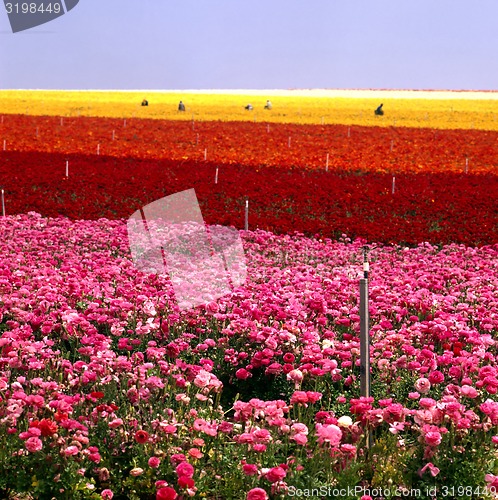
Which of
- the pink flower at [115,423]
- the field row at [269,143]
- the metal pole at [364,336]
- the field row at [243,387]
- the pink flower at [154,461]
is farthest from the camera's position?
the field row at [269,143]

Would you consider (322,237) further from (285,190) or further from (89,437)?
(89,437)

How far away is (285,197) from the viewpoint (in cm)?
1892

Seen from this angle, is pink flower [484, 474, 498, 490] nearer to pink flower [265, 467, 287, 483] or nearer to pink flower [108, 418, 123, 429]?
pink flower [265, 467, 287, 483]

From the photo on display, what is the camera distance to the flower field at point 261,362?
184 inches

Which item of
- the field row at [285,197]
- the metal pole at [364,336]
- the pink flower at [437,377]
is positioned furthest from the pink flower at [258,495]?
the field row at [285,197]

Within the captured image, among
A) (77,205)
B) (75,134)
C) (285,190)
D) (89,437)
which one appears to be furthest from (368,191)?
(75,134)

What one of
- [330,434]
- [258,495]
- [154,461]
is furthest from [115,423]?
[330,434]

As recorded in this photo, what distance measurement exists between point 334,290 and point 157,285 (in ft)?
7.32

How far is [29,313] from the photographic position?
7.29 metres

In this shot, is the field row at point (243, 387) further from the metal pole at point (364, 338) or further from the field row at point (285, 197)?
the field row at point (285, 197)

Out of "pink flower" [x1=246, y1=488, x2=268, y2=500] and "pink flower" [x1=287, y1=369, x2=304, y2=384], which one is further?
"pink flower" [x1=287, y1=369, x2=304, y2=384]

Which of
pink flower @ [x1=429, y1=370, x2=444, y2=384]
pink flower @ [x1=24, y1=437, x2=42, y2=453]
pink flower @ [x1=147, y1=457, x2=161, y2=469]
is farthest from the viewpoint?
pink flower @ [x1=429, y1=370, x2=444, y2=384]

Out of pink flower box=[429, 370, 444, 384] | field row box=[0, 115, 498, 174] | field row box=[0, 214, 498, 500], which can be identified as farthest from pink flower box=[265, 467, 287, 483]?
field row box=[0, 115, 498, 174]

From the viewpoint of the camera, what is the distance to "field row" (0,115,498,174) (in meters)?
29.8
